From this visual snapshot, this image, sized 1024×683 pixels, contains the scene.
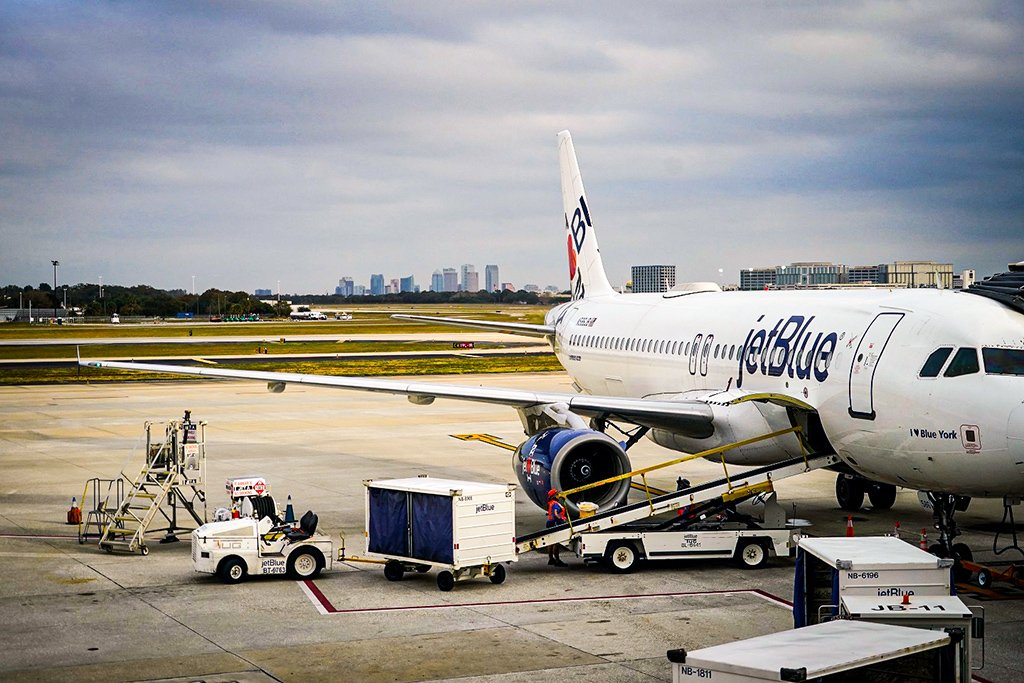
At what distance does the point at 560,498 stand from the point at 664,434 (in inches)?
208

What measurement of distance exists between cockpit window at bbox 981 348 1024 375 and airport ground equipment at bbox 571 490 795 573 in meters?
5.29

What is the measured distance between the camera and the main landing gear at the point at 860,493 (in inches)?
1069

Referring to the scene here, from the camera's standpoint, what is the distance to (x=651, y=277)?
160ft

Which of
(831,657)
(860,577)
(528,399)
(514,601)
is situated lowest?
(514,601)

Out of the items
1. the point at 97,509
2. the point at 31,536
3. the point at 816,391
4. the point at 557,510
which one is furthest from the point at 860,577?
the point at 31,536

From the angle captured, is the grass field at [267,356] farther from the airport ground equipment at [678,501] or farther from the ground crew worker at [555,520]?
the airport ground equipment at [678,501]

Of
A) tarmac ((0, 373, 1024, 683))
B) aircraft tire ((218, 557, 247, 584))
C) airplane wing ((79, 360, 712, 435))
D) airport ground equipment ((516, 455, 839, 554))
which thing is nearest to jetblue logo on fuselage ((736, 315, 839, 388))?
airplane wing ((79, 360, 712, 435))

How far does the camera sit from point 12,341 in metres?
112

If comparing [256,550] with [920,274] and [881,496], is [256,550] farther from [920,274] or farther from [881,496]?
[920,274]

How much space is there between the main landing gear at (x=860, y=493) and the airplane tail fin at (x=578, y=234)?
12.8 meters

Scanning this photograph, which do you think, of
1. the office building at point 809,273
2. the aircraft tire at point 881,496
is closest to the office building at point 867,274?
the office building at point 809,273

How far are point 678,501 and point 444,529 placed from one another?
4.48 meters

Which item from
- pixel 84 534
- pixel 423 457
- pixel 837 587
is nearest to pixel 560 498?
pixel 837 587

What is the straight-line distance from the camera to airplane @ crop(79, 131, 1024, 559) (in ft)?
60.0
